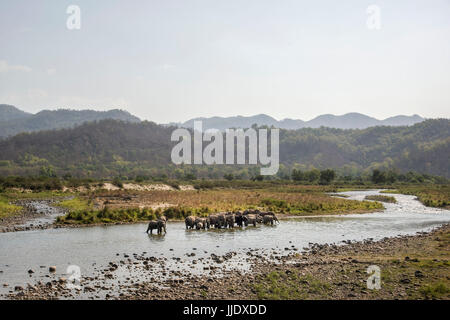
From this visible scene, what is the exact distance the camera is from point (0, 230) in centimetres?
2677

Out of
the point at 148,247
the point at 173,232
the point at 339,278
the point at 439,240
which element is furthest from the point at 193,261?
the point at 439,240

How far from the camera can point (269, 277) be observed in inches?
599

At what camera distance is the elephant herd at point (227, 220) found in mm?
29297

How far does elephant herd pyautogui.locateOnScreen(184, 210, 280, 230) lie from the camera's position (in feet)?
96.1

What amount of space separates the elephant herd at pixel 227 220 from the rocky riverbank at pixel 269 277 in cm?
850

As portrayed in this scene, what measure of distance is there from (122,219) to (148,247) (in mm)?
11679

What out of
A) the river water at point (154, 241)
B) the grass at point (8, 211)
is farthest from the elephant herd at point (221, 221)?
the grass at point (8, 211)

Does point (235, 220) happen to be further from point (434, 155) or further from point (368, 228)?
point (434, 155)

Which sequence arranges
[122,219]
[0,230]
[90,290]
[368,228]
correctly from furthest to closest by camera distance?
[122,219], [368,228], [0,230], [90,290]

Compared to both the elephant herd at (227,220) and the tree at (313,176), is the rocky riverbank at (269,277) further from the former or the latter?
the tree at (313,176)

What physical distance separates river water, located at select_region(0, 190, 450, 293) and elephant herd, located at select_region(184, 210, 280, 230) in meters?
0.86

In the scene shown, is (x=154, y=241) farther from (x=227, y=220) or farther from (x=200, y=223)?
(x=227, y=220)

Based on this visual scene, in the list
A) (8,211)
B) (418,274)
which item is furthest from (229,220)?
(8,211)

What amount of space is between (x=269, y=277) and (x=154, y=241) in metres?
10.7
